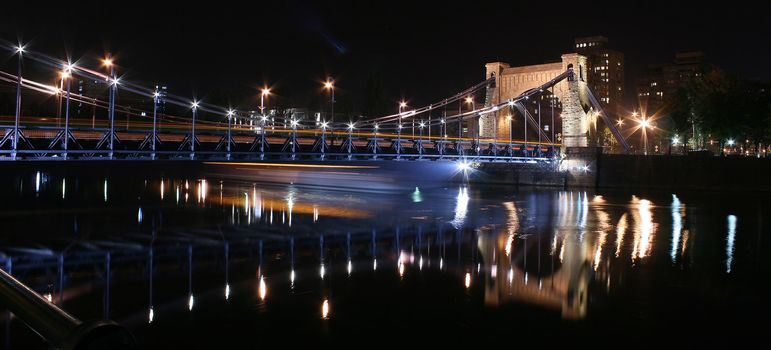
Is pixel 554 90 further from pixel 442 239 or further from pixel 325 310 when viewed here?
pixel 325 310

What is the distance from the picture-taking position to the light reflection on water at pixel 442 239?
12.3m

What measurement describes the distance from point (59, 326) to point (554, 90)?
58.3 metres

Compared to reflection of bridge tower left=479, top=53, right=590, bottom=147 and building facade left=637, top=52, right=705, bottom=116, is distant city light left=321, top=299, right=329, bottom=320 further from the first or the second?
building facade left=637, top=52, right=705, bottom=116

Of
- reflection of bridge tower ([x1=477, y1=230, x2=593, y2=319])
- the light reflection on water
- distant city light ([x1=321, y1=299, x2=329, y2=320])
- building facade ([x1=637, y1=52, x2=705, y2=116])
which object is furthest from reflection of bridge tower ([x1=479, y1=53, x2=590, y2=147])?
building facade ([x1=637, y1=52, x2=705, y2=116])

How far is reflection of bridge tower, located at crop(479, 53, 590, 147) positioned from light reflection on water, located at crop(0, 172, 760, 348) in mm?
18930

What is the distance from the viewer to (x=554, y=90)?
5762 cm

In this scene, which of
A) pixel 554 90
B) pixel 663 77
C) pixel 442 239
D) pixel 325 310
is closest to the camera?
pixel 325 310

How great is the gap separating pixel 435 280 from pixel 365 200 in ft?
76.8

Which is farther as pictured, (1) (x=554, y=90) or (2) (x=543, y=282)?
(1) (x=554, y=90)

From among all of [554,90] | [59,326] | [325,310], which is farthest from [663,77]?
[59,326]

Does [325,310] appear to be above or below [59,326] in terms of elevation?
below

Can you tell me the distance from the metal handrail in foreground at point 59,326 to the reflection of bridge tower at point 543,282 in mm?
9019

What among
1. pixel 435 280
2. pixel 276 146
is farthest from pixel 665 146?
pixel 435 280

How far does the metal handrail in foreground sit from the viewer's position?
204 cm
